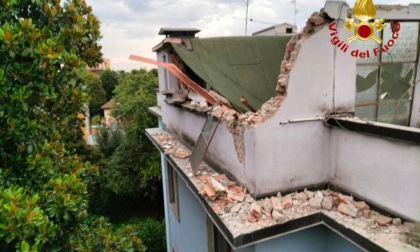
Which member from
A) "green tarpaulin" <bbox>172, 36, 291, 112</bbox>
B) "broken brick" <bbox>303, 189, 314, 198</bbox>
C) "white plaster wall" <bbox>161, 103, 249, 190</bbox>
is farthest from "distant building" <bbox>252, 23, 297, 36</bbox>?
"broken brick" <bbox>303, 189, 314, 198</bbox>

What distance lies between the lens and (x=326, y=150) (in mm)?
4488

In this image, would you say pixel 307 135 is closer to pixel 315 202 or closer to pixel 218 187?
pixel 315 202

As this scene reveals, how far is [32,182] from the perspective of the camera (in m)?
3.89

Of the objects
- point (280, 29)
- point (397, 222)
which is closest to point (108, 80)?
point (280, 29)

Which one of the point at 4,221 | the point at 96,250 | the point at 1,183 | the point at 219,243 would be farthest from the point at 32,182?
the point at 219,243

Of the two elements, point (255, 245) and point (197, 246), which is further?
point (197, 246)

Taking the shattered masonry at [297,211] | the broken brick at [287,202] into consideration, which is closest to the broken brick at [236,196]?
the shattered masonry at [297,211]

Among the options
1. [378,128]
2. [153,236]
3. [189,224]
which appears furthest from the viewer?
[153,236]

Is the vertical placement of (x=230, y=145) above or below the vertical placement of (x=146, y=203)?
above

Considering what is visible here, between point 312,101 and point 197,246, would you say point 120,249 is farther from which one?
point 312,101

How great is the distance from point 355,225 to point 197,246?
4.09m

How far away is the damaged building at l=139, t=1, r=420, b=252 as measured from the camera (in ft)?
11.5

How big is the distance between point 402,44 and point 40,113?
5567 mm

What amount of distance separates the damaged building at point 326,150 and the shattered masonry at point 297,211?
0.01 m
